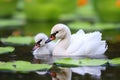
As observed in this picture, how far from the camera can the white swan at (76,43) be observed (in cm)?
552

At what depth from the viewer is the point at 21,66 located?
16.3 feet

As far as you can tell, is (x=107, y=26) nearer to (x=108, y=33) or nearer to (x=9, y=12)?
(x=108, y=33)

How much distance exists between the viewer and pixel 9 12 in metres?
10.2

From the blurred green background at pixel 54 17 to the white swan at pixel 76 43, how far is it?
228 centimetres

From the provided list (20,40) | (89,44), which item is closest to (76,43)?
(89,44)

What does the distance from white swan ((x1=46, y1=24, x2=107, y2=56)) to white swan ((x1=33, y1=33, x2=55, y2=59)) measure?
0.20 feet

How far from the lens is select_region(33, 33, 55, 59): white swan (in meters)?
5.63

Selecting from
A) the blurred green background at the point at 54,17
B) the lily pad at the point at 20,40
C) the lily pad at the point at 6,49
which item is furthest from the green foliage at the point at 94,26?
the lily pad at the point at 6,49

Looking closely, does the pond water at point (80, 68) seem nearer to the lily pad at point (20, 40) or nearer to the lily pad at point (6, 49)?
the lily pad at point (6, 49)

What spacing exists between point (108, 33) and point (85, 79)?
10.9 feet

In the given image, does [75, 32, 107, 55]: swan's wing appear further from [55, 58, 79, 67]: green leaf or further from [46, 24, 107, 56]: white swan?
[55, 58, 79, 67]: green leaf

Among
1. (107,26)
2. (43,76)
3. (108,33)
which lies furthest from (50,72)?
(107,26)

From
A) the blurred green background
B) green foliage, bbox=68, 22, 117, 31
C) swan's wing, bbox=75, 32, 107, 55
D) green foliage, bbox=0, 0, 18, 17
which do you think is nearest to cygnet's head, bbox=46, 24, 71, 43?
swan's wing, bbox=75, 32, 107, 55

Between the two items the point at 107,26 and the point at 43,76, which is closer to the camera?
the point at 43,76
